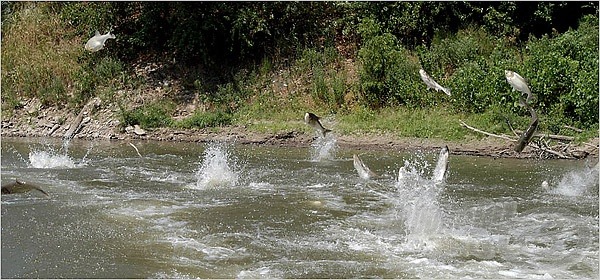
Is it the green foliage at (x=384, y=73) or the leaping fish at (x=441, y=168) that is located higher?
the green foliage at (x=384, y=73)

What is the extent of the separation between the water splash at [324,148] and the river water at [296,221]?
929 mm

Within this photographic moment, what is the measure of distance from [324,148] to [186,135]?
403cm

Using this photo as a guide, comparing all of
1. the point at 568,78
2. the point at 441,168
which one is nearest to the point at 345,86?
the point at 568,78

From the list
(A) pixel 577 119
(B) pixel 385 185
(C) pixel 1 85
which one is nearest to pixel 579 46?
(A) pixel 577 119

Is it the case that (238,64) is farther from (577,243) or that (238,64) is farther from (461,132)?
(577,243)

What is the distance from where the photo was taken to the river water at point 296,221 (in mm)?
6383

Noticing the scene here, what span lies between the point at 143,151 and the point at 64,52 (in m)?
7.70

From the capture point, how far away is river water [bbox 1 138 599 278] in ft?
20.9

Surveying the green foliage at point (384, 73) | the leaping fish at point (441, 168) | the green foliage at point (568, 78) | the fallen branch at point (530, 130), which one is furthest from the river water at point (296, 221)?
the green foliage at point (384, 73)

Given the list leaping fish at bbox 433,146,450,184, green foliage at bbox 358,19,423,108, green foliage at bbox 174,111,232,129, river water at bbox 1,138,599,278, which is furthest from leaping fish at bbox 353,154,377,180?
green foliage at bbox 174,111,232,129

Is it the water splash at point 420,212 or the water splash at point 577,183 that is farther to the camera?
the water splash at point 577,183

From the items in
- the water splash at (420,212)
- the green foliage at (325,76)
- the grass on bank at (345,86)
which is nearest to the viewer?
the water splash at (420,212)

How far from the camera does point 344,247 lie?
7.02 metres

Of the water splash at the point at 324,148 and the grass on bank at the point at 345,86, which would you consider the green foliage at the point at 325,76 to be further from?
the water splash at the point at 324,148
